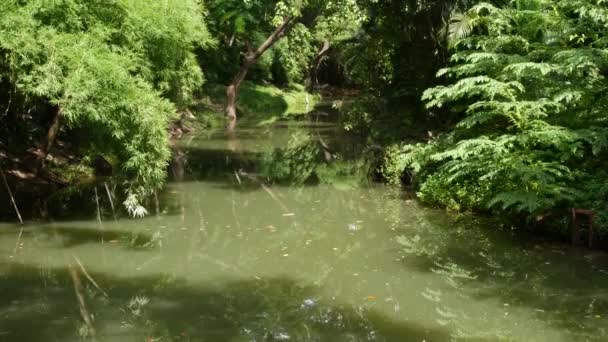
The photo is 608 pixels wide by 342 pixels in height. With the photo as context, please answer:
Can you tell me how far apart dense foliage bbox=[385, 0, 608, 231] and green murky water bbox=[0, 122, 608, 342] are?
2.53ft

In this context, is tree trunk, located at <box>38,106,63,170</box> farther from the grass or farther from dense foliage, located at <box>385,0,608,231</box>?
the grass

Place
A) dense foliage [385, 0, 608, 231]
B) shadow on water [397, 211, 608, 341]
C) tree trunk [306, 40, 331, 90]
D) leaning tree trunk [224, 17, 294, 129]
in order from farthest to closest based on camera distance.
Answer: tree trunk [306, 40, 331, 90] → leaning tree trunk [224, 17, 294, 129] → dense foliage [385, 0, 608, 231] → shadow on water [397, 211, 608, 341]

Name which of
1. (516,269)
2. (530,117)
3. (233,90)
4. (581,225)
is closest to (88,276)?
(516,269)

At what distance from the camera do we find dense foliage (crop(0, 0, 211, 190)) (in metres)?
9.99

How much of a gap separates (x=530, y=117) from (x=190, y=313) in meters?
6.82

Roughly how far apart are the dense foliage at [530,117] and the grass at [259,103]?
16840mm

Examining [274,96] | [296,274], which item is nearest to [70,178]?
[296,274]

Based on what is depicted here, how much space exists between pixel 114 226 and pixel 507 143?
706cm

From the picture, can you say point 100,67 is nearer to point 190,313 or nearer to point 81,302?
point 81,302

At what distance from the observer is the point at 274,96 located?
36062mm

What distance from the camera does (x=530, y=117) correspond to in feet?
34.9

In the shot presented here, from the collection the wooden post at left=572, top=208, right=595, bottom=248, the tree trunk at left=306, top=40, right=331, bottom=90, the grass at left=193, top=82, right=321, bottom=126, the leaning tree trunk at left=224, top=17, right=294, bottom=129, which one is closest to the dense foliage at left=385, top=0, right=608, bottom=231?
the wooden post at left=572, top=208, right=595, bottom=248

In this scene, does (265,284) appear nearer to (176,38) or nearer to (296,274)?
(296,274)

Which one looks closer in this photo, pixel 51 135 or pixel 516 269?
pixel 516 269
